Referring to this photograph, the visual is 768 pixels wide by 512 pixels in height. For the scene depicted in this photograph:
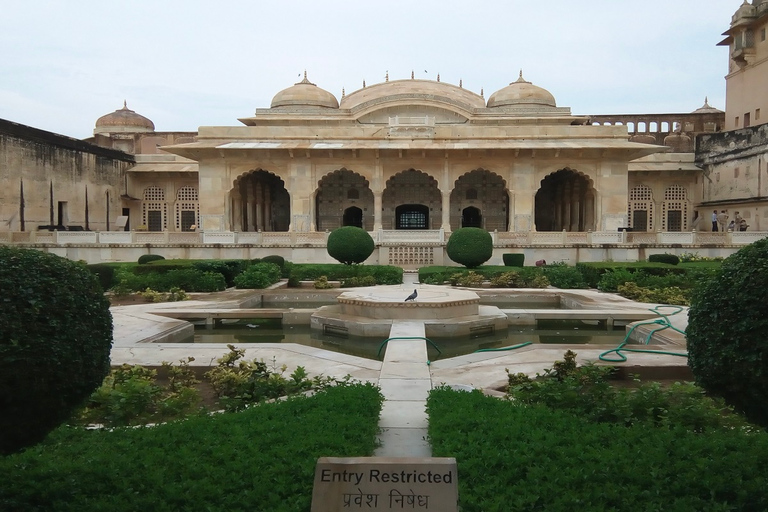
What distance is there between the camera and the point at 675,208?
92.2 ft

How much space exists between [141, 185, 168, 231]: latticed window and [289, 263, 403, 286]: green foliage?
1592cm

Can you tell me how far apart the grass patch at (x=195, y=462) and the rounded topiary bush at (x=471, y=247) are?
492 inches

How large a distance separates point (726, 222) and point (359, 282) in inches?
723

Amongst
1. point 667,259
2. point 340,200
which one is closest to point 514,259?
point 667,259

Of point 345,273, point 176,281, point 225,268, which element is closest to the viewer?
point 176,281

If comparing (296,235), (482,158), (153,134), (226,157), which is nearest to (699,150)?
(482,158)

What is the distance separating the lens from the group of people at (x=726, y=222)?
23.0m

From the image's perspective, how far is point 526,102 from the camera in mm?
28594

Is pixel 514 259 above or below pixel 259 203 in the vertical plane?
below

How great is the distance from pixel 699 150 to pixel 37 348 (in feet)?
99.4

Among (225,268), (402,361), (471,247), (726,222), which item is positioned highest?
(726,222)

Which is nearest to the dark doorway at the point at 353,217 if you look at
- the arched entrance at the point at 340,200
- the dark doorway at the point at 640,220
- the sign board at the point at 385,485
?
the arched entrance at the point at 340,200

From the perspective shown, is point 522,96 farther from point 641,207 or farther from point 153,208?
point 153,208

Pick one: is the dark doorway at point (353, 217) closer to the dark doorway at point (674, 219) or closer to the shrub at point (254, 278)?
the shrub at point (254, 278)
